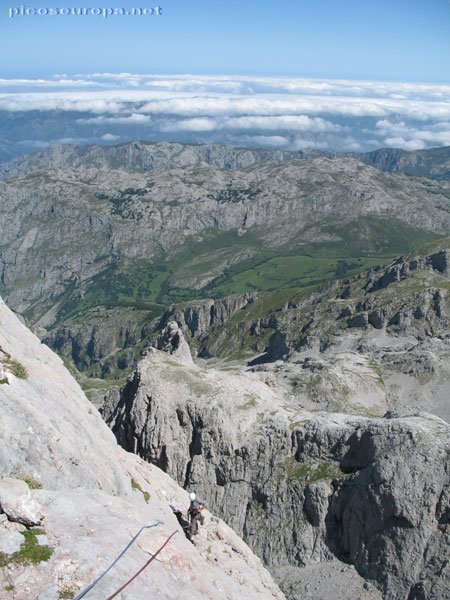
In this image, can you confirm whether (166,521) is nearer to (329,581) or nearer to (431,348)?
(329,581)

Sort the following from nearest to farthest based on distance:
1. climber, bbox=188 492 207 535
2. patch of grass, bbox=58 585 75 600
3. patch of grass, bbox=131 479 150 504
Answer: patch of grass, bbox=58 585 75 600
climber, bbox=188 492 207 535
patch of grass, bbox=131 479 150 504

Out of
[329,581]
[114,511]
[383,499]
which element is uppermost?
[114,511]

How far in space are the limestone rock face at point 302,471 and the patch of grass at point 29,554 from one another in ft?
199

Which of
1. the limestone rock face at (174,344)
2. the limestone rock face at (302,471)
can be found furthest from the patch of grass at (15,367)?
the limestone rock face at (174,344)

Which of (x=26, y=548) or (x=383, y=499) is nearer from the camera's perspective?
(x=26, y=548)

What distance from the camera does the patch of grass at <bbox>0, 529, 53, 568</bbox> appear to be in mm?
26422

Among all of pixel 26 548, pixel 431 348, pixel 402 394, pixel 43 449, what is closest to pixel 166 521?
pixel 43 449

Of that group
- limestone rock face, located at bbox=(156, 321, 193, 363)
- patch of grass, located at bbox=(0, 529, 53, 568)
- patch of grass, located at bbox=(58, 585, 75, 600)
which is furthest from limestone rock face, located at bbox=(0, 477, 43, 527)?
limestone rock face, located at bbox=(156, 321, 193, 363)

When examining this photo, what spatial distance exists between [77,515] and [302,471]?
61.1 m

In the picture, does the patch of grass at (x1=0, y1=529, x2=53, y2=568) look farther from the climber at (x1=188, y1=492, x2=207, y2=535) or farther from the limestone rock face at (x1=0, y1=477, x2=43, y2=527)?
the climber at (x1=188, y1=492, x2=207, y2=535)

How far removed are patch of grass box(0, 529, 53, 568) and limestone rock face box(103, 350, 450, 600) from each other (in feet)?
199

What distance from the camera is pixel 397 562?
71688mm

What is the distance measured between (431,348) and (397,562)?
9489 centimetres

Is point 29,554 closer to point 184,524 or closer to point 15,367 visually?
point 15,367
